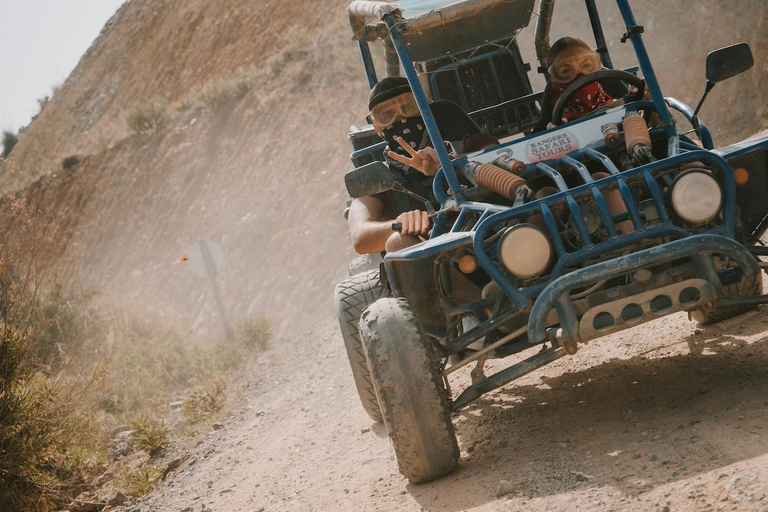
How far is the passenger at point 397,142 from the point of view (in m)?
5.13

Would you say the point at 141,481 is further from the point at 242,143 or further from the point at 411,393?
the point at 242,143

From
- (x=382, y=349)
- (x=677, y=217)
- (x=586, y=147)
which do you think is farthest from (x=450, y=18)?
(x=382, y=349)

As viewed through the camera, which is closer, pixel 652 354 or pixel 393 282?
pixel 393 282

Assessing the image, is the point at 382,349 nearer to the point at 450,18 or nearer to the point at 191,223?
the point at 450,18

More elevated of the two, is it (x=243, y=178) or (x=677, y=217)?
(x=243, y=178)

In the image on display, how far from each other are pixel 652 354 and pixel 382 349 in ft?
7.89

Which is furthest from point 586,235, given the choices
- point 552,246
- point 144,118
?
point 144,118

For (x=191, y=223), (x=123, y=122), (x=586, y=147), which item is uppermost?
(x=123, y=122)

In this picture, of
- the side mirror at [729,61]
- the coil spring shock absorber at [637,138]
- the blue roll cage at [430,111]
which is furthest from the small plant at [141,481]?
the side mirror at [729,61]

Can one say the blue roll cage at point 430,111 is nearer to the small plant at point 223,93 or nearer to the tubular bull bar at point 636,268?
the tubular bull bar at point 636,268

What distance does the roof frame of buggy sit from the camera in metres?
4.44

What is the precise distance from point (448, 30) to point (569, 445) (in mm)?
3104

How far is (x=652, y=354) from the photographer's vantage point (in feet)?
17.9

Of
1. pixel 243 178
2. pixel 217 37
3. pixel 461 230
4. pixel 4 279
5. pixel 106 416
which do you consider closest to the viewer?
pixel 461 230
